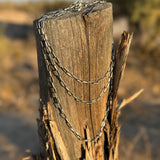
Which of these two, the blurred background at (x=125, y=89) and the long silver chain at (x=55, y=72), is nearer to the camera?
the long silver chain at (x=55, y=72)

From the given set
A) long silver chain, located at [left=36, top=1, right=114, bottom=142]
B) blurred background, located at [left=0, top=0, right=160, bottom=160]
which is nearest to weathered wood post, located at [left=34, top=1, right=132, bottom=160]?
long silver chain, located at [left=36, top=1, right=114, bottom=142]

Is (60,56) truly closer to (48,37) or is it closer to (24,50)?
(48,37)

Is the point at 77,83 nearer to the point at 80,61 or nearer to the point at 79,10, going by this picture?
the point at 80,61

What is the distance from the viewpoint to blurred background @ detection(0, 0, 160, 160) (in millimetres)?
4531

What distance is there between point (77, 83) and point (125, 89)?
237 inches

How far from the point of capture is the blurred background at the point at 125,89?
4531mm

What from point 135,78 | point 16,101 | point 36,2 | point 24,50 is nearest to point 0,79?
point 16,101

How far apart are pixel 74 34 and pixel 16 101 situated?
5.56 meters

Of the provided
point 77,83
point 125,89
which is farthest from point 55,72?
point 125,89

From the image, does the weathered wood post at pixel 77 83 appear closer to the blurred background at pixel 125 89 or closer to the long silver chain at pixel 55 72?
the long silver chain at pixel 55 72

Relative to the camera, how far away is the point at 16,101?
21.0 feet

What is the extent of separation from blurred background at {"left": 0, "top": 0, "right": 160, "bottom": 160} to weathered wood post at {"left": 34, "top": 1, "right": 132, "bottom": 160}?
1.45ft

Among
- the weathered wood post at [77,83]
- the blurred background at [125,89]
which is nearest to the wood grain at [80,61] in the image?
the weathered wood post at [77,83]

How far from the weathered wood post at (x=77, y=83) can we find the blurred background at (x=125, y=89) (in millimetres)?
443
